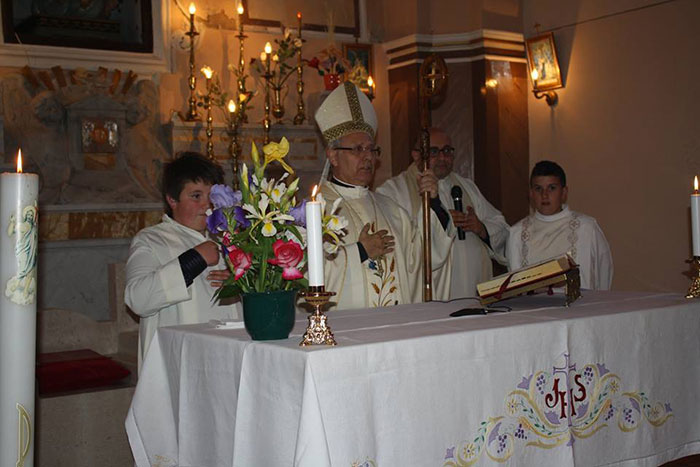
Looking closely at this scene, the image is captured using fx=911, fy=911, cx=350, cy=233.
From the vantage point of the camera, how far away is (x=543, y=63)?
A: 28.2ft

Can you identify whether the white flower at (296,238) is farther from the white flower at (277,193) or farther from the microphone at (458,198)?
the microphone at (458,198)

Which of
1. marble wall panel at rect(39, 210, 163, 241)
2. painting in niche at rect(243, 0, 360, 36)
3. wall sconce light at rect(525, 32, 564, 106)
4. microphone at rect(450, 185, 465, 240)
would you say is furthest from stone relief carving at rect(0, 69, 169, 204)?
wall sconce light at rect(525, 32, 564, 106)

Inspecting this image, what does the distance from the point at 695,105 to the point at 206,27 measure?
4416mm

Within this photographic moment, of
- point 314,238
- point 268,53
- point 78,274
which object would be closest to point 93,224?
point 78,274

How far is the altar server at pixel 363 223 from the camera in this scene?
4551 mm

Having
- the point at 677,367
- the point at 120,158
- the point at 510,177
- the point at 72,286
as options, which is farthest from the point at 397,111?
the point at 677,367

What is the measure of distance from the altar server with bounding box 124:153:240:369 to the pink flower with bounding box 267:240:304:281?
43.2 inches

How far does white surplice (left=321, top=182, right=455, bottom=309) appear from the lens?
4555 millimetres

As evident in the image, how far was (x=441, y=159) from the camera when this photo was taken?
6.14 m

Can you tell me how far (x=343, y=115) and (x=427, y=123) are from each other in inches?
18.3

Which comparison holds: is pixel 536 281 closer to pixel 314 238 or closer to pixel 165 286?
pixel 314 238

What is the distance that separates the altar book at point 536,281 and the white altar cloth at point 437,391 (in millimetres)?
93

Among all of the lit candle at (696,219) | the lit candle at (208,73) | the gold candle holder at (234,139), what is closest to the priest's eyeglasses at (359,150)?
the lit candle at (696,219)

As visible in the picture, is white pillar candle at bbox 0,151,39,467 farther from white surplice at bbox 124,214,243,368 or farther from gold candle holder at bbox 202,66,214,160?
gold candle holder at bbox 202,66,214,160
